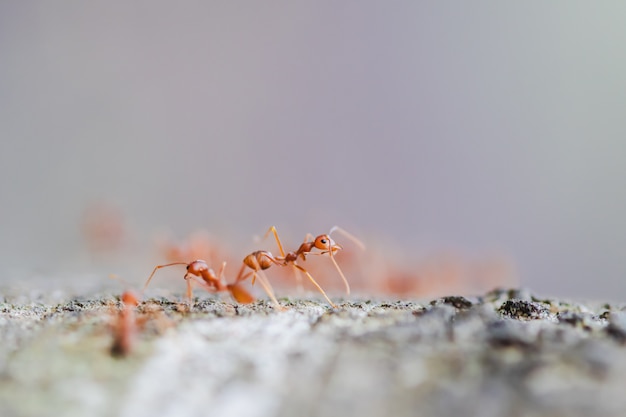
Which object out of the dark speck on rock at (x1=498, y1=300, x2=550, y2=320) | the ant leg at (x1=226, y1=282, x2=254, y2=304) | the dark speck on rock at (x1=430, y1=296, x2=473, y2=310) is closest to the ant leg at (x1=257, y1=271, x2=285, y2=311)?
the ant leg at (x1=226, y1=282, x2=254, y2=304)

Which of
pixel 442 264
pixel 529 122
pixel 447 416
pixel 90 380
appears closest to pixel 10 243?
pixel 442 264

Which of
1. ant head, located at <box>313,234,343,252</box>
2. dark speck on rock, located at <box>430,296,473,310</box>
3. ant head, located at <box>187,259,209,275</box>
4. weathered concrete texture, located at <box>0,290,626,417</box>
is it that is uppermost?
ant head, located at <box>313,234,343,252</box>

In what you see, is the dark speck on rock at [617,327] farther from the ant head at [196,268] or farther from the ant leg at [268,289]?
the ant head at [196,268]

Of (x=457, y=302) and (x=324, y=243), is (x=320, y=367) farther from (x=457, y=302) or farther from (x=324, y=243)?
(x=324, y=243)

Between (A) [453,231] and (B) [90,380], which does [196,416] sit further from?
(A) [453,231]

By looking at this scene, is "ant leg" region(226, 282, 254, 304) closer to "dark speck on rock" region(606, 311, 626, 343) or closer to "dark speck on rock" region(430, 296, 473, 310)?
"dark speck on rock" region(430, 296, 473, 310)

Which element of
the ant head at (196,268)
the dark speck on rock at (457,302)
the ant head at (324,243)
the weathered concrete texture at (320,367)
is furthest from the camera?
the ant head at (324,243)

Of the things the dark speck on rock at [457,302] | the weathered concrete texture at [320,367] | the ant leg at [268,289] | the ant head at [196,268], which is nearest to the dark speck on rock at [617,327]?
the weathered concrete texture at [320,367]

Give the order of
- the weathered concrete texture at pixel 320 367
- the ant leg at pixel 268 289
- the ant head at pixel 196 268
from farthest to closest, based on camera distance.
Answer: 1. the ant head at pixel 196 268
2. the ant leg at pixel 268 289
3. the weathered concrete texture at pixel 320 367
